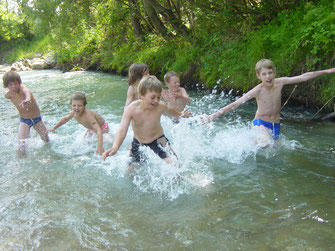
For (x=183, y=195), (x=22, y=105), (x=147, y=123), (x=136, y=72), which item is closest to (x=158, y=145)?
(x=147, y=123)

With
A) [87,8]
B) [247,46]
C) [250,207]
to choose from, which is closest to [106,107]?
[247,46]

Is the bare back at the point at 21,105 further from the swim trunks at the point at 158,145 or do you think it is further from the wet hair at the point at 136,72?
the swim trunks at the point at 158,145

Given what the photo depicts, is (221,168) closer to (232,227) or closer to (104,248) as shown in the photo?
(232,227)

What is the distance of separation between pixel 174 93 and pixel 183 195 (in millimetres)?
2667

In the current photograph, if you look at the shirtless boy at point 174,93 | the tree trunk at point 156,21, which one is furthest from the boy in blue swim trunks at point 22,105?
the tree trunk at point 156,21

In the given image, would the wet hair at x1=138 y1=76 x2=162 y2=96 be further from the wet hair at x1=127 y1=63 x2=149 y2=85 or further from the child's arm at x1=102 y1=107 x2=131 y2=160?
the wet hair at x1=127 y1=63 x2=149 y2=85

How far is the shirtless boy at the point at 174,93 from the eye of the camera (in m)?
6.08

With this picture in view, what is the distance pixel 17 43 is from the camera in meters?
39.4

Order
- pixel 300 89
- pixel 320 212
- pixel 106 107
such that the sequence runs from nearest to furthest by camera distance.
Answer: pixel 320 212 → pixel 300 89 → pixel 106 107

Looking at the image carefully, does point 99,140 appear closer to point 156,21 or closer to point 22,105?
point 22,105

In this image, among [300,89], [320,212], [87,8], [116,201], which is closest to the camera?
[320,212]

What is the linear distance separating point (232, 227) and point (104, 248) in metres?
1.25

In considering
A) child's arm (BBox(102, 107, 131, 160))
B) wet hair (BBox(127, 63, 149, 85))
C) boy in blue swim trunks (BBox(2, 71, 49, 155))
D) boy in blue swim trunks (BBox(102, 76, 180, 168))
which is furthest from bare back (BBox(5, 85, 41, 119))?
child's arm (BBox(102, 107, 131, 160))

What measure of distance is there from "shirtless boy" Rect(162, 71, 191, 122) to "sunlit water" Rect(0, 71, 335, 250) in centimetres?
41
